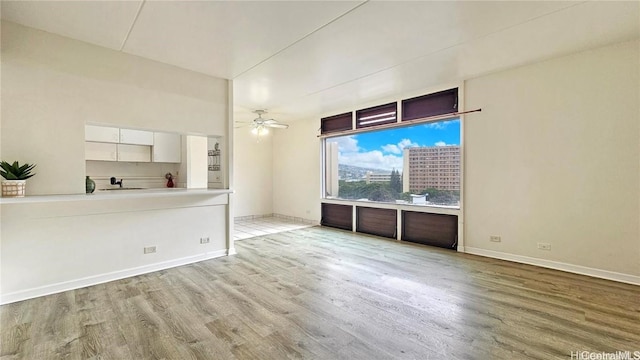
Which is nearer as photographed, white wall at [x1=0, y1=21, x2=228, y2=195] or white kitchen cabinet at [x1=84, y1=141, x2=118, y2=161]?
white wall at [x1=0, y1=21, x2=228, y2=195]

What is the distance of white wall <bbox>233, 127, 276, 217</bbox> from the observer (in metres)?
7.54

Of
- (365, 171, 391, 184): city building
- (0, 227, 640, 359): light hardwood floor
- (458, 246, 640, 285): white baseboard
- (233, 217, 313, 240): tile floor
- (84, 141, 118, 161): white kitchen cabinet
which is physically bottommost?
(0, 227, 640, 359): light hardwood floor

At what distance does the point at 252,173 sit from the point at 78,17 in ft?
17.7

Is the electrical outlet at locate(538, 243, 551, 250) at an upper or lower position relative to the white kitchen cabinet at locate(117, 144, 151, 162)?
lower

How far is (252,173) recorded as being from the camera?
309 inches

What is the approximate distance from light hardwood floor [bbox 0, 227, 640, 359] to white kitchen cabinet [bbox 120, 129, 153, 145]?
3.42 metres

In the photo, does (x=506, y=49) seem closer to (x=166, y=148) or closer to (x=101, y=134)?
(x=166, y=148)

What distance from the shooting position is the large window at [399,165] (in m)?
4.75

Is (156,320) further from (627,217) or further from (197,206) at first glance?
(627,217)

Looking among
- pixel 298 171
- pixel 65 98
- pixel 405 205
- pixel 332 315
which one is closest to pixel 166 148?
pixel 298 171

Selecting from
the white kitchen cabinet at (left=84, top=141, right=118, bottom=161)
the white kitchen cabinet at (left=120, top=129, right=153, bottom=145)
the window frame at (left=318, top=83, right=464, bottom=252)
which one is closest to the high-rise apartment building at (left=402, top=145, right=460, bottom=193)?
the window frame at (left=318, top=83, right=464, bottom=252)

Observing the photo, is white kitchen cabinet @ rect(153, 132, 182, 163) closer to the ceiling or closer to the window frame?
the ceiling

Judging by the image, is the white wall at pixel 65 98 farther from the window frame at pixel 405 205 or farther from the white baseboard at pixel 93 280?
the window frame at pixel 405 205

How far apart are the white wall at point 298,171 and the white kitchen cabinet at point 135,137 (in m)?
3.27
